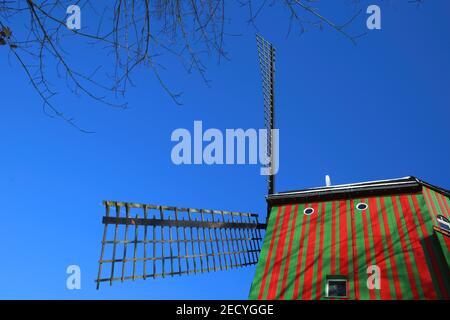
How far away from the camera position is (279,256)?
1156 cm

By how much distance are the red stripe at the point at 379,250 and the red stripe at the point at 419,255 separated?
765mm

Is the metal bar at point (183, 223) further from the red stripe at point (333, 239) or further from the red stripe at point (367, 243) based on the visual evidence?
the red stripe at point (367, 243)

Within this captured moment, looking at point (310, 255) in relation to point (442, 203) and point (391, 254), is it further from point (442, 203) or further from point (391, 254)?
point (442, 203)

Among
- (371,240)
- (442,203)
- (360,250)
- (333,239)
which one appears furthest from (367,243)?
(442,203)

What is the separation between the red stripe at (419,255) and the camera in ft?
30.2

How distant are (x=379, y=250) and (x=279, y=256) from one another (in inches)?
112

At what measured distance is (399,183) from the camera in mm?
12078

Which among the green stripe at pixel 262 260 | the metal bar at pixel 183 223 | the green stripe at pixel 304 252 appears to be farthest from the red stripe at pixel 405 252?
the metal bar at pixel 183 223

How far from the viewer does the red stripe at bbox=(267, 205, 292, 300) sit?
10734 mm

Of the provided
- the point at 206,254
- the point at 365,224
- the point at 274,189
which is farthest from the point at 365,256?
the point at 274,189

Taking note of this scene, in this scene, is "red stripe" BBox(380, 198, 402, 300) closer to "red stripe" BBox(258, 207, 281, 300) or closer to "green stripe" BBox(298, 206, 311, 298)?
"green stripe" BBox(298, 206, 311, 298)
